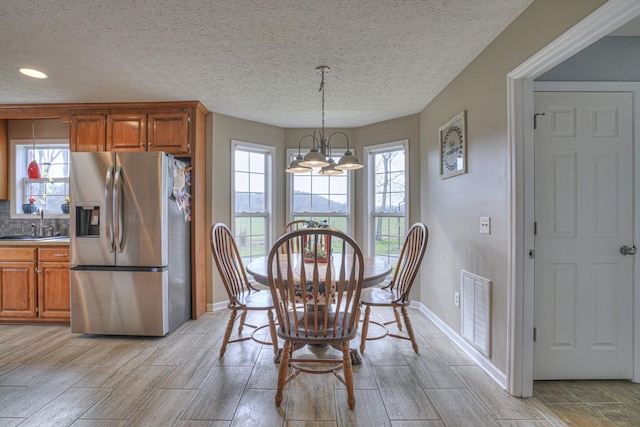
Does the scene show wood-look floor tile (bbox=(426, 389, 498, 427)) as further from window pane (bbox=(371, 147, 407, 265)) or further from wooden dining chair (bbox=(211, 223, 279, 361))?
window pane (bbox=(371, 147, 407, 265))

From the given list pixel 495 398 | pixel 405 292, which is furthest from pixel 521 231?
pixel 495 398

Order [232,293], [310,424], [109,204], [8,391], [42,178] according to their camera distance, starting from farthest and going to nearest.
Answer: [42,178]
[109,204]
[232,293]
[8,391]
[310,424]

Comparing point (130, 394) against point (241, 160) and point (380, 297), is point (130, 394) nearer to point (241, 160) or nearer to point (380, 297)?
point (380, 297)

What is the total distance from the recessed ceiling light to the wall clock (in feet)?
12.0

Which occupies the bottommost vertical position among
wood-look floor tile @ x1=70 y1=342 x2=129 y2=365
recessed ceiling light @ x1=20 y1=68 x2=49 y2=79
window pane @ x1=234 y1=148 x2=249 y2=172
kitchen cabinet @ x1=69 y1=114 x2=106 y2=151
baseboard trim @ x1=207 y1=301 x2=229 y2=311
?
wood-look floor tile @ x1=70 y1=342 x2=129 y2=365

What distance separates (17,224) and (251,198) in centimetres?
289

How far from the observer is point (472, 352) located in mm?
2393

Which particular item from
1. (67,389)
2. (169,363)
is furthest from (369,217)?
(67,389)

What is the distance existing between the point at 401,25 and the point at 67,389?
10.7 feet

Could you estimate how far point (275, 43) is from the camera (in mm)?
2156

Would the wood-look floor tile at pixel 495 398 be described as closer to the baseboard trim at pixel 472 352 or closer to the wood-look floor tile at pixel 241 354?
the baseboard trim at pixel 472 352

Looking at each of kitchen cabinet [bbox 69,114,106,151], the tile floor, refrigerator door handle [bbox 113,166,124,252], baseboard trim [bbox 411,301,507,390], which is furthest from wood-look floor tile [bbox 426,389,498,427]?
kitchen cabinet [bbox 69,114,106,151]

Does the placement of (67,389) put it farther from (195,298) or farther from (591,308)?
Result: (591,308)

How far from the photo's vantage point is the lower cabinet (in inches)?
121
